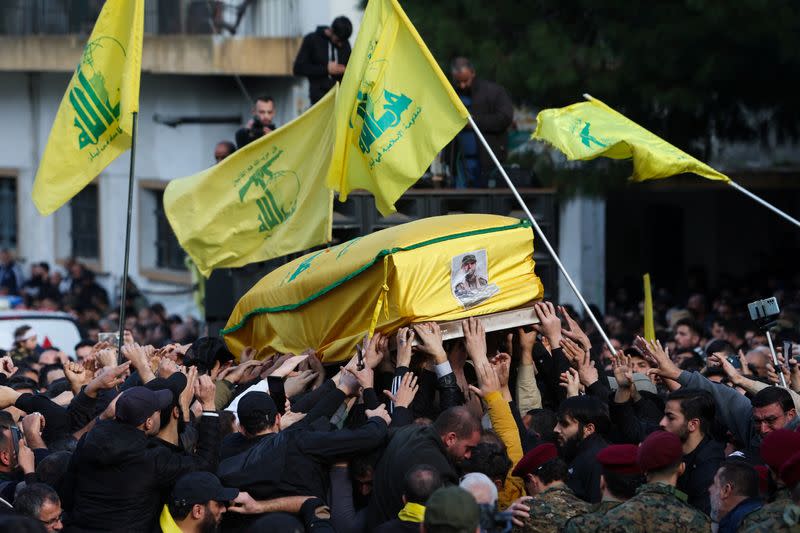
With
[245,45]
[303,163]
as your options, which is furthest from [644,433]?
[245,45]

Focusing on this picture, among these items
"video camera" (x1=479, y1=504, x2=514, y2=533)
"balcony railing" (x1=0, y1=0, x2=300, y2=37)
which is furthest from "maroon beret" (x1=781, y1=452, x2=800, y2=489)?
"balcony railing" (x1=0, y1=0, x2=300, y2=37)

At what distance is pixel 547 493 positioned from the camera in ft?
21.0

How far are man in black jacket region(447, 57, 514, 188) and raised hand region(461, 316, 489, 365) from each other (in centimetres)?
362

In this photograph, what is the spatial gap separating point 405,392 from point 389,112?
2.15m

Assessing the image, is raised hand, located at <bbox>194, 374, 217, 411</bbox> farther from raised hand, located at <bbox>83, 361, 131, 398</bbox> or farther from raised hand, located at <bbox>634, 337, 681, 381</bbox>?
raised hand, located at <bbox>634, 337, 681, 381</bbox>

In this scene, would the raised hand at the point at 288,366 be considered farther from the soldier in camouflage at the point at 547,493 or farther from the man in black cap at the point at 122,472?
the soldier in camouflage at the point at 547,493

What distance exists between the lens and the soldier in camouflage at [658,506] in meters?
5.85

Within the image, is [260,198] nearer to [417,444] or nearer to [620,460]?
[417,444]

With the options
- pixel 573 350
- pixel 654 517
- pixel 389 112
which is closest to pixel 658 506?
pixel 654 517

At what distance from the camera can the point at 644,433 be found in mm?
7750

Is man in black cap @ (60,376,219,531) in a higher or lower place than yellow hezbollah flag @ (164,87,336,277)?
lower

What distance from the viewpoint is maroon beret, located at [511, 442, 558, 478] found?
6548 mm

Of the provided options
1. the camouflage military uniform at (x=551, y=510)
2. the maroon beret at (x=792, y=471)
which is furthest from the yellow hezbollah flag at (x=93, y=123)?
the maroon beret at (x=792, y=471)

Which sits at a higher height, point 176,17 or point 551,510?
point 176,17
